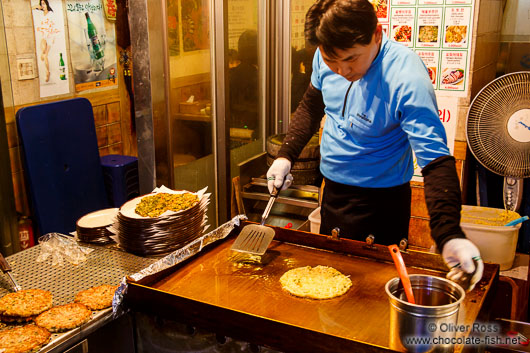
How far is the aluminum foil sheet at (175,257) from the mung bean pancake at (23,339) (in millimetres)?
254

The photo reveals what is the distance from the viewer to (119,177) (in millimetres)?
4609

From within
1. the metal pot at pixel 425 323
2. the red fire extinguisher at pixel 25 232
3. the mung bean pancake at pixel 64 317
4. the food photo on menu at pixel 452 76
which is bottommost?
the red fire extinguisher at pixel 25 232

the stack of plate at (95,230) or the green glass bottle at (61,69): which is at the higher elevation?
the green glass bottle at (61,69)

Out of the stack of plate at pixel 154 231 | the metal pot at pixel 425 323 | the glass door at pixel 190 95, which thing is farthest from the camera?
the glass door at pixel 190 95

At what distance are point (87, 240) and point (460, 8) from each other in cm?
265

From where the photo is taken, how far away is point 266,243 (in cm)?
226

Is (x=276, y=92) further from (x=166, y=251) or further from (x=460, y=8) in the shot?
(x=166, y=251)

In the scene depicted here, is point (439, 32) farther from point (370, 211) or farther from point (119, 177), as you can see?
point (119, 177)

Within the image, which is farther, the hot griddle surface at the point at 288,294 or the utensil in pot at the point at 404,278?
the hot griddle surface at the point at 288,294

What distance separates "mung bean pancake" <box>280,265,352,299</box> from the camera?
192 centimetres

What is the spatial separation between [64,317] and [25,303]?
19cm

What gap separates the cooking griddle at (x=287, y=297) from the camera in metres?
1.62

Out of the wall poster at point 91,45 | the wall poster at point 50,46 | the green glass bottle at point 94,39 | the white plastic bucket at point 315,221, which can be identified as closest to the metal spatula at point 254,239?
the white plastic bucket at point 315,221

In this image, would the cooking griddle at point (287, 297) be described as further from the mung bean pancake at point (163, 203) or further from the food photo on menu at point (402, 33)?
the food photo on menu at point (402, 33)
